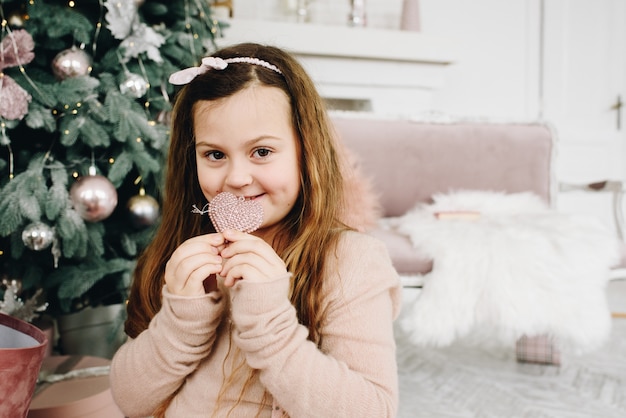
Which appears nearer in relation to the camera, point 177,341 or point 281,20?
point 177,341

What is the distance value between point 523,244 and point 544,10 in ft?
8.86

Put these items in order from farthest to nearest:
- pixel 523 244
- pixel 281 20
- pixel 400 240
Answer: pixel 281 20 < pixel 400 240 < pixel 523 244

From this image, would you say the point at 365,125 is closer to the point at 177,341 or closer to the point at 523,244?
the point at 523,244

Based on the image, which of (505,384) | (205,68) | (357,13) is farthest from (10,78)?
(357,13)

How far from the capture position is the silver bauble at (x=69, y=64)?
4.12 ft

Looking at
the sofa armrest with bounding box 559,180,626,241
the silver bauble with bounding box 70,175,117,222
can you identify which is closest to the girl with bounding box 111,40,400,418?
the silver bauble with bounding box 70,175,117,222

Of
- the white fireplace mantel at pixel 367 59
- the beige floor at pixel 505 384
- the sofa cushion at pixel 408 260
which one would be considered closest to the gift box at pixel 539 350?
the beige floor at pixel 505 384

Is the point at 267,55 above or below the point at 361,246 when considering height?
above

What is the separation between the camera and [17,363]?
669 millimetres

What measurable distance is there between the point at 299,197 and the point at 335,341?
0.71ft

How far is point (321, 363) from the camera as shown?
2.07 ft

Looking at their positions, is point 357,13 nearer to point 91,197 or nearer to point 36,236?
point 91,197

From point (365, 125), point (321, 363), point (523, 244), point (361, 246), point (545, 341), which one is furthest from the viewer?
point (365, 125)

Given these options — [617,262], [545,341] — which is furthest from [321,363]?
[545,341]
